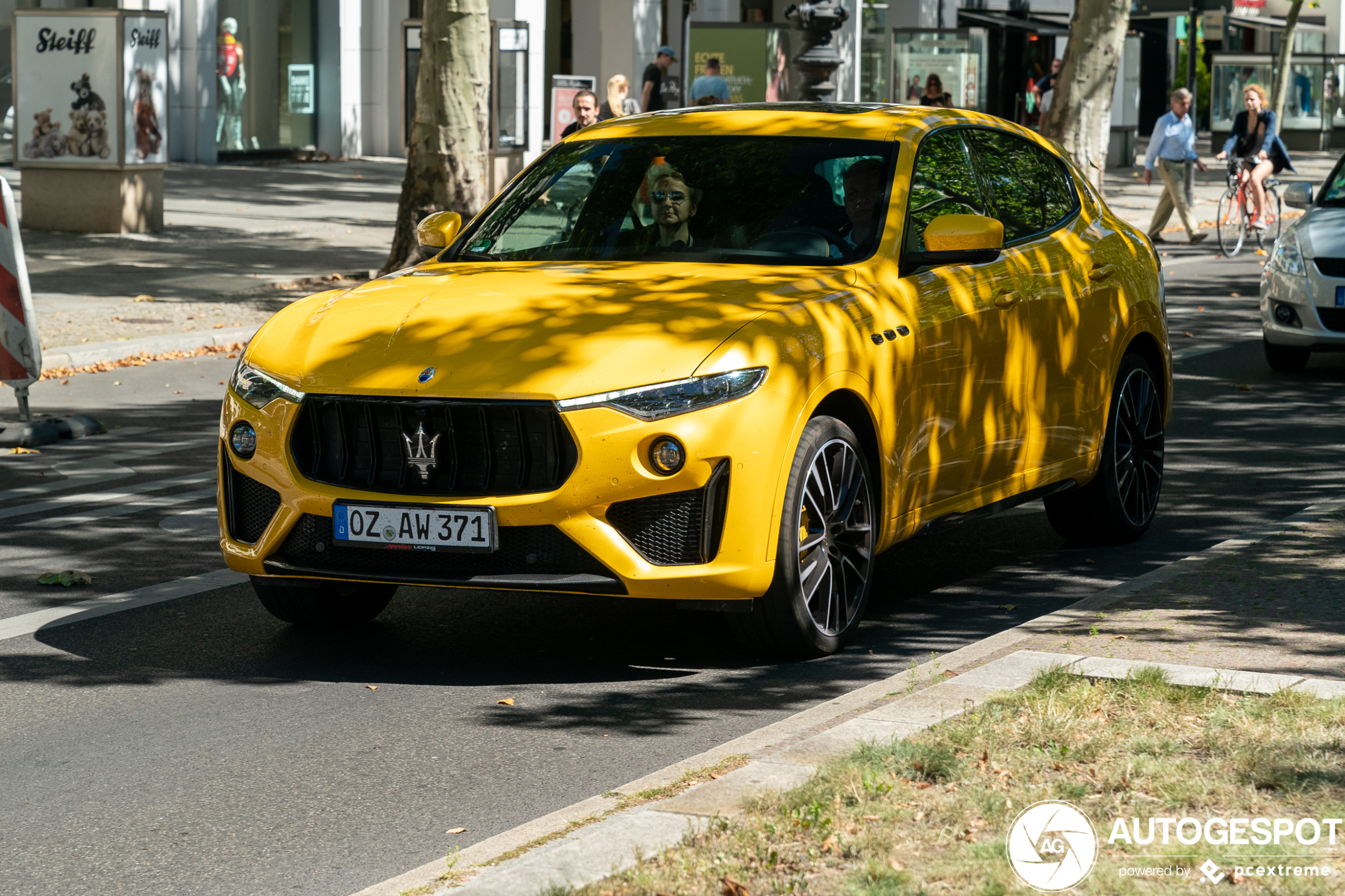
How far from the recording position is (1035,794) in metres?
4.54

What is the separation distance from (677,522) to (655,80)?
59.4 feet

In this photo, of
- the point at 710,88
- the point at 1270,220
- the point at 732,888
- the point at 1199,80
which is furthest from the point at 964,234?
the point at 1199,80

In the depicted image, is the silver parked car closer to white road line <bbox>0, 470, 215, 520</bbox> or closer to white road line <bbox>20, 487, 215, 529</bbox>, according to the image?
white road line <bbox>0, 470, 215, 520</bbox>

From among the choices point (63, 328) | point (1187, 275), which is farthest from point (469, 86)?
point (1187, 275)

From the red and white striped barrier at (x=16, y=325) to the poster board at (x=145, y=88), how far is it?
9.60 m

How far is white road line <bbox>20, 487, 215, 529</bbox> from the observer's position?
8.62 m

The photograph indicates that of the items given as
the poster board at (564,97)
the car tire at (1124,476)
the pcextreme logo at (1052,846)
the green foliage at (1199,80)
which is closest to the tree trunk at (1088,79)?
the poster board at (564,97)

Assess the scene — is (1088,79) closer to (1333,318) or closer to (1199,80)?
(1333,318)

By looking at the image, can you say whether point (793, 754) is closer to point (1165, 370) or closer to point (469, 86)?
point (1165, 370)

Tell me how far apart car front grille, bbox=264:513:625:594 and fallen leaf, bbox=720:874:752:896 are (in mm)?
1950

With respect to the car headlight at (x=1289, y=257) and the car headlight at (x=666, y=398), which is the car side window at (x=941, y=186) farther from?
the car headlight at (x=1289, y=257)

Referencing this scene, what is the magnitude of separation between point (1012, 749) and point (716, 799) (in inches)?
31.7

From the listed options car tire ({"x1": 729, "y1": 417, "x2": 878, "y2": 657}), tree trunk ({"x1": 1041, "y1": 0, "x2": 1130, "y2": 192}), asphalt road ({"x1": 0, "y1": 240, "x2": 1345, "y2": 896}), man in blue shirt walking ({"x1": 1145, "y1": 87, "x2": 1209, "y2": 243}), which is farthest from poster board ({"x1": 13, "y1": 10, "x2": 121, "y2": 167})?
car tire ({"x1": 729, "y1": 417, "x2": 878, "y2": 657})

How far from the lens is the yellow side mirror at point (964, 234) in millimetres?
6691
